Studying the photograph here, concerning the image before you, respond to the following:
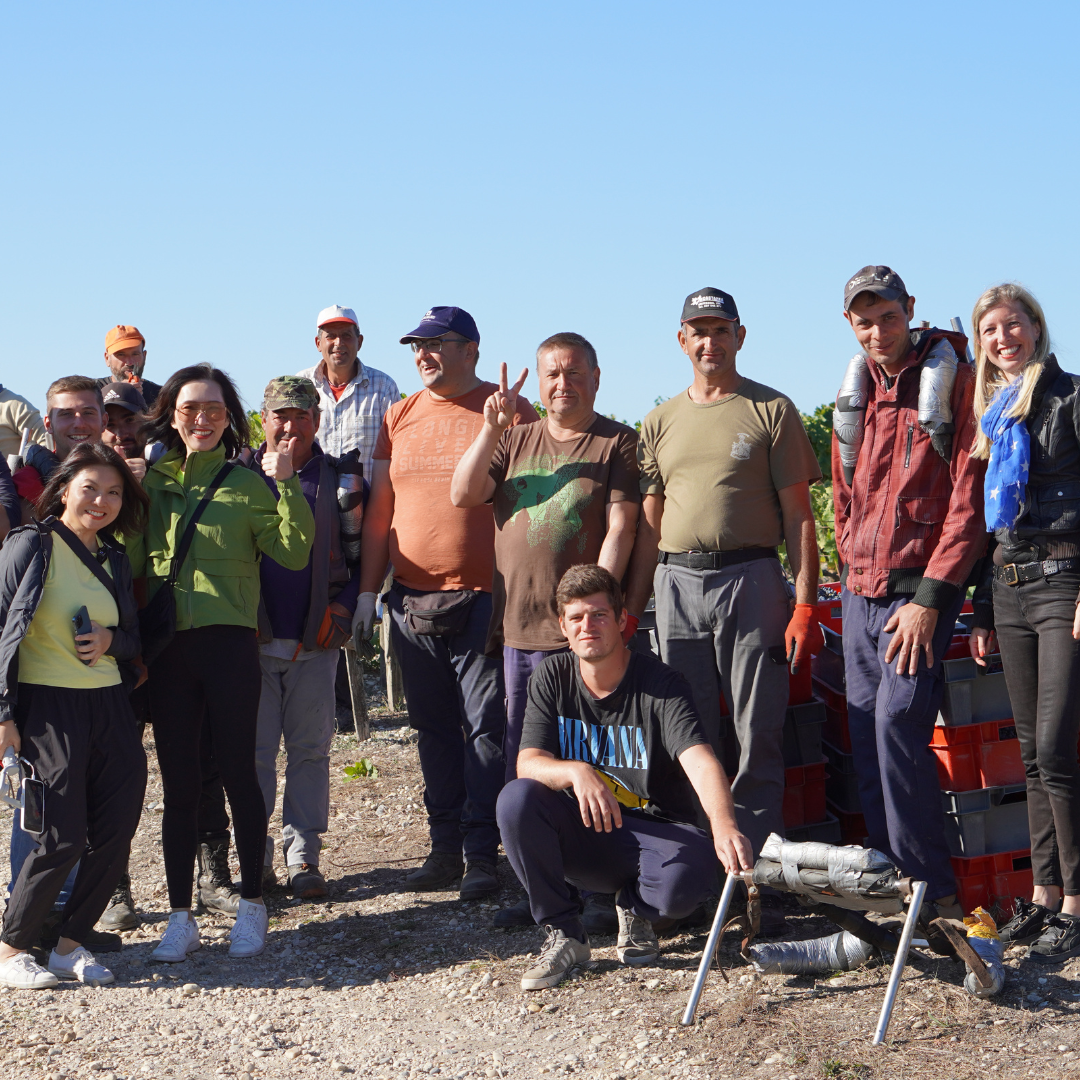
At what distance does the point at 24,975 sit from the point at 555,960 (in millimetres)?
2003

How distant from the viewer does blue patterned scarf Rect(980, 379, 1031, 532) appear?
4.37 meters

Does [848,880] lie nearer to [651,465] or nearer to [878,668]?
[878,668]

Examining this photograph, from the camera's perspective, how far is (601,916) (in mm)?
5008

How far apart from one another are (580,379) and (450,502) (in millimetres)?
907

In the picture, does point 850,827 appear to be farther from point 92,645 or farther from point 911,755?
point 92,645

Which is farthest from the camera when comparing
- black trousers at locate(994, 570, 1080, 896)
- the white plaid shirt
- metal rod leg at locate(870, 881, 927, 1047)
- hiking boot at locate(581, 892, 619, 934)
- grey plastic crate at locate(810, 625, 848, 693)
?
the white plaid shirt

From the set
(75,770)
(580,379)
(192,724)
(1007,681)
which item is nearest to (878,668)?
(1007,681)

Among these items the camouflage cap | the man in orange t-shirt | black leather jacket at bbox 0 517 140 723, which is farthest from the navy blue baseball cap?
black leather jacket at bbox 0 517 140 723

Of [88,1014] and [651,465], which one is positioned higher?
[651,465]

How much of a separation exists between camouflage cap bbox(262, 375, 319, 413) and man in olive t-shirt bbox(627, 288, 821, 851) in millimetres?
1739

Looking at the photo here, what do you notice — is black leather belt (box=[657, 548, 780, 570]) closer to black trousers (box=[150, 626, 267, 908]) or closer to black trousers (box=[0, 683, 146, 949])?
black trousers (box=[150, 626, 267, 908])

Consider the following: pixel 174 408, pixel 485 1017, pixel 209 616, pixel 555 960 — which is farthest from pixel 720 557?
pixel 174 408

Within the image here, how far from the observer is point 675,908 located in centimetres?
445

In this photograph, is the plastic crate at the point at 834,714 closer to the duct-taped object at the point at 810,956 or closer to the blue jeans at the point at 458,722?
the duct-taped object at the point at 810,956
